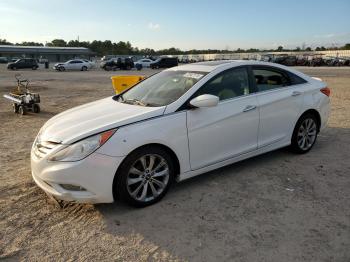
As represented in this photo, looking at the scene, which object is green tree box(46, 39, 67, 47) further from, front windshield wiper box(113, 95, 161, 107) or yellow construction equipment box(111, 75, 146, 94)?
front windshield wiper box(113, 95, 161, 107)

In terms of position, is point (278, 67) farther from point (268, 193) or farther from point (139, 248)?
point (139, 248)

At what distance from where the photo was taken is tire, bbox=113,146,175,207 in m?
3.89

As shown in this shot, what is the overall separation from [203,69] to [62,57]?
9181 centimetres

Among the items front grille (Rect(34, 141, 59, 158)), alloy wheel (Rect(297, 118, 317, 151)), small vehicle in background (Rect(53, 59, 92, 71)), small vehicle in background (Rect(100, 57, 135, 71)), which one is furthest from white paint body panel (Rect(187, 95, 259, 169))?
small vehicle in background (Rect(53, 59, 92, 71))

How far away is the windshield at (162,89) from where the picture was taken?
4605 mm

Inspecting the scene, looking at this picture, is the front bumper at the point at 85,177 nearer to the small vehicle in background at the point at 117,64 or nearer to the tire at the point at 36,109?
the tire at the point at 36,109

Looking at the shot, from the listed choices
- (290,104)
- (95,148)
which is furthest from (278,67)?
(95,148)

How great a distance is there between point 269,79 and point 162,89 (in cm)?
169

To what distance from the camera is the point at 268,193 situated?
14.6 ft

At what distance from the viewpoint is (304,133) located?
5.88 meters

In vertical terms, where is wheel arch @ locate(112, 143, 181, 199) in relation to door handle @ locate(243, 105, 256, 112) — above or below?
below

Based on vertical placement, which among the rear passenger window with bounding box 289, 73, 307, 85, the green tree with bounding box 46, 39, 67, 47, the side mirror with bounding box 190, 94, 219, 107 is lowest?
the side mirror with bounding box 190, 94, 219, 107

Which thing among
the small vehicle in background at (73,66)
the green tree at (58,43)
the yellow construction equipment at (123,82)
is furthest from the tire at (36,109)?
the green tree at (58,43)

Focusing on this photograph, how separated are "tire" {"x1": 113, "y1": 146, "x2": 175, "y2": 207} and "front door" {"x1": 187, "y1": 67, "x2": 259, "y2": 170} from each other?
39cm
